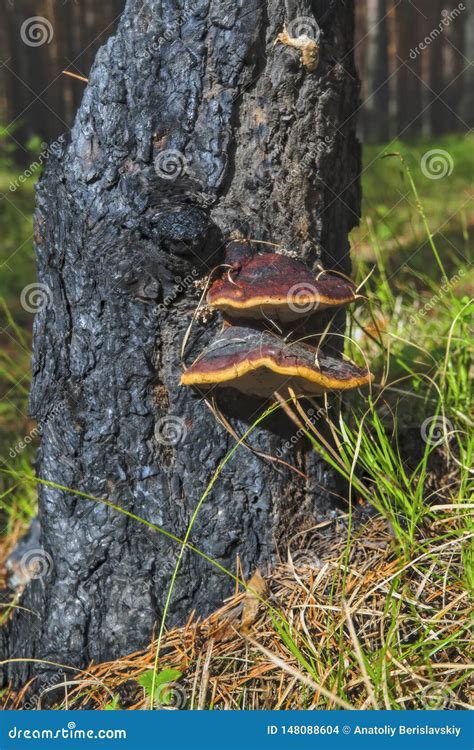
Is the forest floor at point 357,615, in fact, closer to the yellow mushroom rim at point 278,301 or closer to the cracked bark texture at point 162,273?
the cracked bark texture at point 162,273

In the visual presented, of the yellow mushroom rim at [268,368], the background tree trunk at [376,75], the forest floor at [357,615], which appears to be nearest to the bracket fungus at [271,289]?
the yellow mushroom rim at [268,368]

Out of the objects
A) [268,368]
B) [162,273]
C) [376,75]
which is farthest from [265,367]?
[376,75]

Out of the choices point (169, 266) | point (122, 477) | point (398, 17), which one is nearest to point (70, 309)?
point (169, 266)

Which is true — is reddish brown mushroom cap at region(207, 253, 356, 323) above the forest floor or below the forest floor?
above

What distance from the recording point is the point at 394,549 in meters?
2.04

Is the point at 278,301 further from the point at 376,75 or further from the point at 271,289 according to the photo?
the point at 376,75

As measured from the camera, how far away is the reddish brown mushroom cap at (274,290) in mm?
1803

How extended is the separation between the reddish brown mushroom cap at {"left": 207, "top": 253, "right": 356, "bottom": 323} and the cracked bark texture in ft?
0.38

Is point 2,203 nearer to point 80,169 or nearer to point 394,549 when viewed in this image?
point 80,169

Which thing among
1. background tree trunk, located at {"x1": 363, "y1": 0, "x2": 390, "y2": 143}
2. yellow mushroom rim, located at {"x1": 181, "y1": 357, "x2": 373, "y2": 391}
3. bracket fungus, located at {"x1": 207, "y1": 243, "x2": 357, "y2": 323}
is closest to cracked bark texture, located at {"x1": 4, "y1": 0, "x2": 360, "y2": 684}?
bracket fungus, located at {"x1": 207, "y1": 243, "x2": 357, "y2": 323}

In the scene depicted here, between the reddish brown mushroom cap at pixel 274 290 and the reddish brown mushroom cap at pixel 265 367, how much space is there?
0.29 ft

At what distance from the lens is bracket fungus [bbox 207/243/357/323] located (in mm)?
1804

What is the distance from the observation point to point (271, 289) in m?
1.79

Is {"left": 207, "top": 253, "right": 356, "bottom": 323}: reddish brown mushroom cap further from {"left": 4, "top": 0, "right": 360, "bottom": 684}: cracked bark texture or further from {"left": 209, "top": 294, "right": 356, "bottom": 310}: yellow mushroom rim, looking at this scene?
{"left": 4, "top": 0, "right": 360, "bottom": 684}: cracked bark texture
